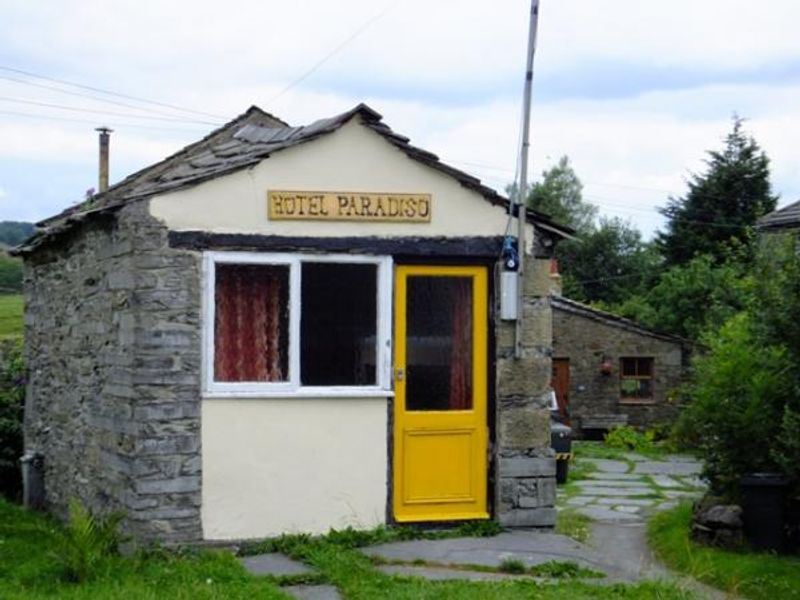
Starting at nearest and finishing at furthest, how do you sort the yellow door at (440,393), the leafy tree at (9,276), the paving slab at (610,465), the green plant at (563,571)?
1. the green plant at (563,571)
2. the yellow door at (440,393)
3. the paving slab at (610,465)
4. the leafy tree at (9,276)

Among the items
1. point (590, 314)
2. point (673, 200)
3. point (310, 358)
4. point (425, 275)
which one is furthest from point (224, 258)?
point (673, 200)

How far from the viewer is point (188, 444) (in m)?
10.0

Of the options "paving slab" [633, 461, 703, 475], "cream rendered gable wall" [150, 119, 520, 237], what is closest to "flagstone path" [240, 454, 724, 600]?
"cream rendered gable wall" [150, 119, 520, 237]

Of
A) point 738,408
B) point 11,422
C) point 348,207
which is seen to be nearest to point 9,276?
point 11,422

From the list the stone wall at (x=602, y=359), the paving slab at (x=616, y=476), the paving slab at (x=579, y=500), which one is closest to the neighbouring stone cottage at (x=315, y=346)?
the paving slab at (x=579, y=500)

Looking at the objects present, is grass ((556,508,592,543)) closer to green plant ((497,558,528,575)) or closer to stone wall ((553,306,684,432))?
green plant ((497,558,528,575))

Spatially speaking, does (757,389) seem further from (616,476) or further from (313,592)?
(616,476)

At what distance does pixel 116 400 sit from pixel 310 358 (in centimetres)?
172

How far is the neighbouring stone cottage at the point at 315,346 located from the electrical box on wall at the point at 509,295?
0.37 feet

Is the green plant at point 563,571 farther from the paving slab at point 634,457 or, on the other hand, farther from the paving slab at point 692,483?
the paving slab at point 634,457

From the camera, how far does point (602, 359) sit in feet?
99.3

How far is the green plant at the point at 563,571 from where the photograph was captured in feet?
30.0

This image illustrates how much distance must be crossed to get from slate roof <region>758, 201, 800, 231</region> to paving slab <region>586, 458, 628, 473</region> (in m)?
5.04

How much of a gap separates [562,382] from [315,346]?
66.9 feet
